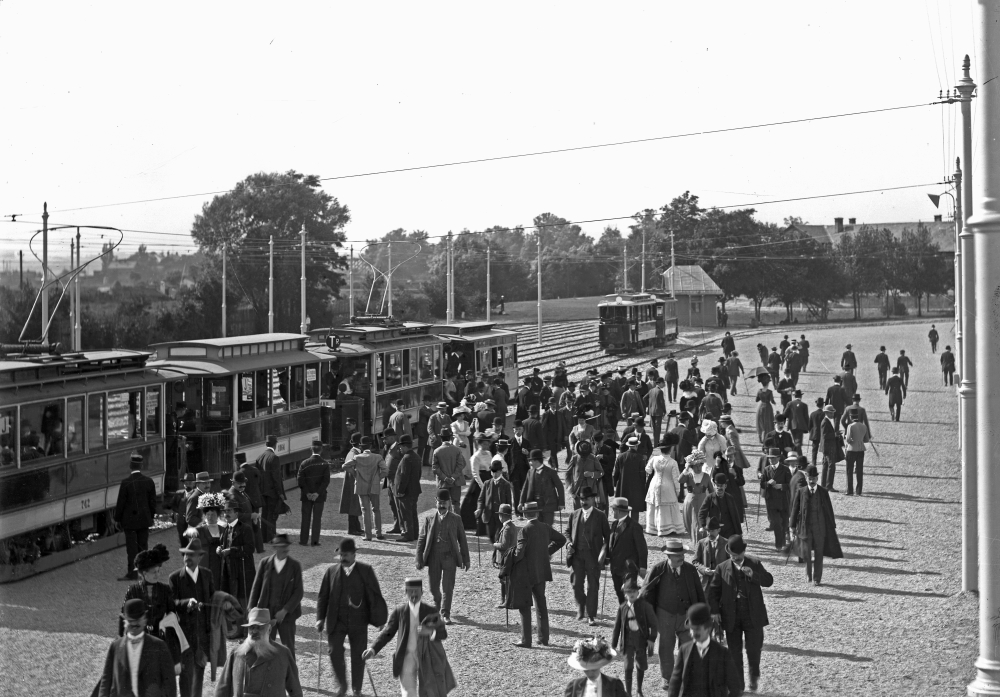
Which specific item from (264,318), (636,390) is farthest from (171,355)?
(264,318)

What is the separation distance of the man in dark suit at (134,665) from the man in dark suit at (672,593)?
405cm

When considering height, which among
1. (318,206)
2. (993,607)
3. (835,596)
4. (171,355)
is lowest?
(835,596)

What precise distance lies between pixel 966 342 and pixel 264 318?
4940 centimetres

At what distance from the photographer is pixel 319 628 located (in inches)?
392

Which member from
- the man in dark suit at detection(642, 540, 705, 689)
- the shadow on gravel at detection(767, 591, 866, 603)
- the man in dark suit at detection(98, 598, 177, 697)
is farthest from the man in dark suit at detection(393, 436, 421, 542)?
the man in dark suit at detection(98, 598, 177, 697)

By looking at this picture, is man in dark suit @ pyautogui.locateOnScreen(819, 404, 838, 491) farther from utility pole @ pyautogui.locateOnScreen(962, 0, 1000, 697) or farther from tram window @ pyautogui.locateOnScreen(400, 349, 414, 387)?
utility pole @ pyautogui.locateOnScreen(962, 0, 1000, 697)

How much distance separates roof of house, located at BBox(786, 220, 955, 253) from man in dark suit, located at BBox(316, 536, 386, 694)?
86.9 m

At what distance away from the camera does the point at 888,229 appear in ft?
317

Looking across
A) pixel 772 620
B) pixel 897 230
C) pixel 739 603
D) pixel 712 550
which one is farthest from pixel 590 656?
pixel 897 230

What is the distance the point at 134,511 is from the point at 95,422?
106 inches

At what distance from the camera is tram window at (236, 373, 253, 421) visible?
20.9 meters

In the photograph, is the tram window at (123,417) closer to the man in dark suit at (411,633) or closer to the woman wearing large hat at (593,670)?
the man in dark suit at (411,633)

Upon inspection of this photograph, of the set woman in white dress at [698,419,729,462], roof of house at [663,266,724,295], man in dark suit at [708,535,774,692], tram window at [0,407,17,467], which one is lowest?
man in dark suit at [708,535,774,692]

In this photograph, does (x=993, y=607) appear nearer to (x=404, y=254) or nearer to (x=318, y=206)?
(x=318, y=206)
